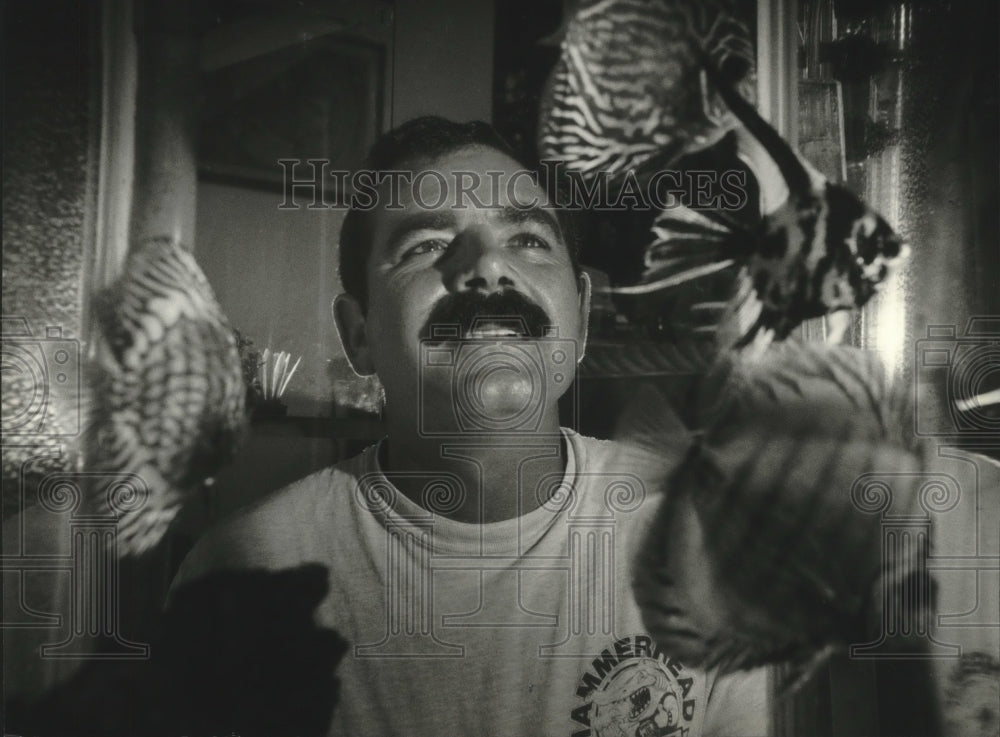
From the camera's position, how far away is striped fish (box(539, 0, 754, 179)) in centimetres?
198

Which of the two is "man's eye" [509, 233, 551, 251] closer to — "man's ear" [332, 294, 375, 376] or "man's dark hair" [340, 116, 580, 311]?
"man's dark hair" [340, 116, 580, 311]

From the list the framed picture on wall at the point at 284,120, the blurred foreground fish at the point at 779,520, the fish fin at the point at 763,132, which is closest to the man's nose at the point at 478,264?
the framed picture on wall at the point at 284,120

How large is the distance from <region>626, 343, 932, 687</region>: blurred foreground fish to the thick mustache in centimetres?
34

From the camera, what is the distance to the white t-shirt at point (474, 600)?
75.3 inches

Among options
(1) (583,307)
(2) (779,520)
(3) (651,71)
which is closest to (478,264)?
(1) (583,307)

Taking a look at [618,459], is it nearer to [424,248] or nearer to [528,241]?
[528,241]

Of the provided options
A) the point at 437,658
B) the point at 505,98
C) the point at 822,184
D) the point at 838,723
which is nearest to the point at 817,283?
the point at 822,184

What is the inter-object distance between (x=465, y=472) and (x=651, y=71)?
3.47 feet

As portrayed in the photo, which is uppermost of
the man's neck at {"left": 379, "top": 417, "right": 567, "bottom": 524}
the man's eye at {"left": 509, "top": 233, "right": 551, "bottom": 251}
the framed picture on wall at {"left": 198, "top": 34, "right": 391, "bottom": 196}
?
the framed picture on wall at {"left": 198, "top": 34, "right": 391, "bottom": 196}

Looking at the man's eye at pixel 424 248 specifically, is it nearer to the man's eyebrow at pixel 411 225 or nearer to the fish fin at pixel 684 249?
the man's eyebrow at pixel 411 225

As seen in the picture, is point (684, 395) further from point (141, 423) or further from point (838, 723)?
point (141, 423)

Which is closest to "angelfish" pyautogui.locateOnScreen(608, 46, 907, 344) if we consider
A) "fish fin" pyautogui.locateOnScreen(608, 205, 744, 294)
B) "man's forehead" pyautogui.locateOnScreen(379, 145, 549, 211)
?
"fish fin" pyautogui.locateOnScreen(608, 205, 744, 294)

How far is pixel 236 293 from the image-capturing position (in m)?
1.94

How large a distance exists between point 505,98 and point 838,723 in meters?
1.68
